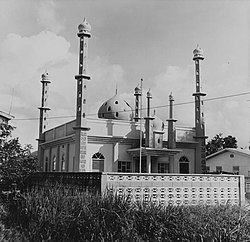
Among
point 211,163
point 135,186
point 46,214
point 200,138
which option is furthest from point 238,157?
point 46,214

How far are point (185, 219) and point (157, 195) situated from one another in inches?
193

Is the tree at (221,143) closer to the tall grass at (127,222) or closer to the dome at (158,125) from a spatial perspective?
the dome at (158,125)

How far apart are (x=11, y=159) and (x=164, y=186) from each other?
6460 mm

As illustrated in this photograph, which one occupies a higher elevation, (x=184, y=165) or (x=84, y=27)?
(x=84, y=27)

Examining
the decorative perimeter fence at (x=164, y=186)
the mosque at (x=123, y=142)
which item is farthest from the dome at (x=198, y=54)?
the decorative perimeter fence at (x=164, y=186)

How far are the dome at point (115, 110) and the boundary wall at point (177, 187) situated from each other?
15609 mm

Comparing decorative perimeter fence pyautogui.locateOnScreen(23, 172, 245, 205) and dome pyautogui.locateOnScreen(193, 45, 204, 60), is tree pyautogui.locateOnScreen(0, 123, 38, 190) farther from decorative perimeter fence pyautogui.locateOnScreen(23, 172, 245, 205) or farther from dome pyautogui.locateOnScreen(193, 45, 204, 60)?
dome pyautogui.locateOnScreen(193, 45, 204, 60)

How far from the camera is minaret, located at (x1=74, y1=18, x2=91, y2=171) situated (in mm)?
22062

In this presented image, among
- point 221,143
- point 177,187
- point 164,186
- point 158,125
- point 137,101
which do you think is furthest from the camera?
point 221,143

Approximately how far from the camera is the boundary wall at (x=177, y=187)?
1245 centimetres

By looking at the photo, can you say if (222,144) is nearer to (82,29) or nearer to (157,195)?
(82,29)

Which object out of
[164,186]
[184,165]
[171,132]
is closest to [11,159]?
[164,186]

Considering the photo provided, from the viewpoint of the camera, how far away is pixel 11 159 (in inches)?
595

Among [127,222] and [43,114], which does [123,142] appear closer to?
[43,114]
